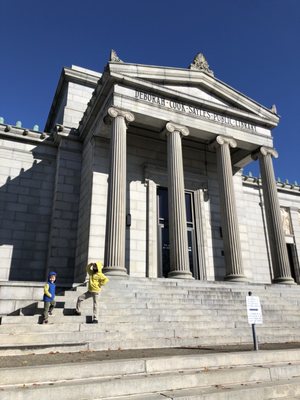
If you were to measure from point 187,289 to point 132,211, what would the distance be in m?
6.67

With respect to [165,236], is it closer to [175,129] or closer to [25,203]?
[175,129]

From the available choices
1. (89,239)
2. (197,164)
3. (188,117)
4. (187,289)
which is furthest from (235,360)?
(197,164)

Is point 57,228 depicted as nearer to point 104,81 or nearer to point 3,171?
point 3,171

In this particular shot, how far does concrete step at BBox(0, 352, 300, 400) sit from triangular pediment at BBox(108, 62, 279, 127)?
1491cm

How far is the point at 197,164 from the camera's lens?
22.2 meters

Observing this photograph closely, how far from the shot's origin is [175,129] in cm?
1839

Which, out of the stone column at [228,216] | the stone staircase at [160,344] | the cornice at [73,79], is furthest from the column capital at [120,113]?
the cornice at [73,79]

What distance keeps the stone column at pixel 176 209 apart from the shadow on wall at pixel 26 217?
7.75m

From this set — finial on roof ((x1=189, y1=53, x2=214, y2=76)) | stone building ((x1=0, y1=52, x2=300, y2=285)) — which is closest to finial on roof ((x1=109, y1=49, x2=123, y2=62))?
stone building ((x1=0, y1=52, x2=300, y2=285))

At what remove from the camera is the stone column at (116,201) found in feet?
46.7

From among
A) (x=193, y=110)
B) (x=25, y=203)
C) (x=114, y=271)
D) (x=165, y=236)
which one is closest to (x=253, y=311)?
(x=114, y=271)

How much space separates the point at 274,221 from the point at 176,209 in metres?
6.49

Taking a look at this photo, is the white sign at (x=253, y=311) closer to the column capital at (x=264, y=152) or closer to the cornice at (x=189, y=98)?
the cornice at (x=189, y=98)

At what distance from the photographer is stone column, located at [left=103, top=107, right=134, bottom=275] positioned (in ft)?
46.7
